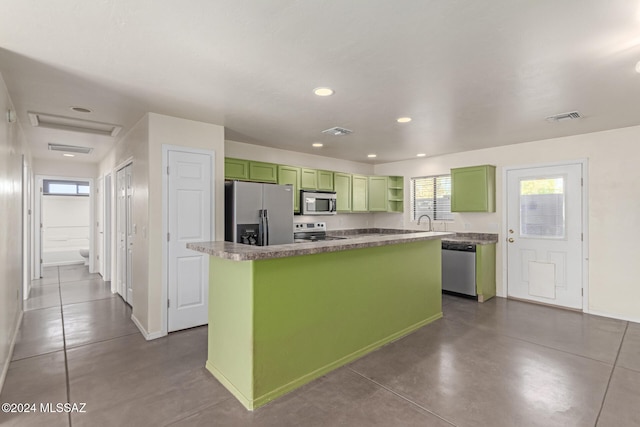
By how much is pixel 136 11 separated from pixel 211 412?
8.45 ft

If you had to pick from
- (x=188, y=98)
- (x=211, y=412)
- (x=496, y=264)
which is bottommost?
(x=211, y=412)

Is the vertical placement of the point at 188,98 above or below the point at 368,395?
above

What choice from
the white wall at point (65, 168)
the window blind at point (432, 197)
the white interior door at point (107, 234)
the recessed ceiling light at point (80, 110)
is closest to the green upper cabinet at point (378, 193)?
the window blind at point (432, 197)

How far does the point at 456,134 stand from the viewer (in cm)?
446

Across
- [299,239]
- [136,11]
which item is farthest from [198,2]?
[299,239]

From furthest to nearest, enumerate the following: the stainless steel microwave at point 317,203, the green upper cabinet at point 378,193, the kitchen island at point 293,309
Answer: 1. the green upper cabinet at point 378,193
2. the stainless steel microwave at point 317,203
3. the kitchen island at point 293,309

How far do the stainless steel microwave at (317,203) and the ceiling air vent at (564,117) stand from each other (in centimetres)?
347

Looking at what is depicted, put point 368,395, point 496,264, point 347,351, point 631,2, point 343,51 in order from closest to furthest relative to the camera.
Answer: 1. point 631,2
2. point 343,51
3. point 368,395
4. point 347,351
5. point 496,264

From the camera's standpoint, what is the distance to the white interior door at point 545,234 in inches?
180

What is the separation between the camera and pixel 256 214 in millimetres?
4227

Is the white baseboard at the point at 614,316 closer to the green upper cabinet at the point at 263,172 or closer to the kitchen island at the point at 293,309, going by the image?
the kitchen island at the point at 293,309

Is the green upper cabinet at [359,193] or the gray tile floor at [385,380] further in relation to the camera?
the green upper cabinet at [359,193]

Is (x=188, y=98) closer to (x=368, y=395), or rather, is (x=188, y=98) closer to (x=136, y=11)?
(x=136, y=11)

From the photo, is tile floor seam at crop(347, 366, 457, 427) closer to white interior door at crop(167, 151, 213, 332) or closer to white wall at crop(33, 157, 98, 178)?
white interior door at crop(167, 151, 213, 332)
